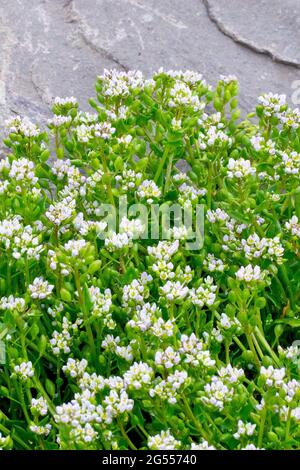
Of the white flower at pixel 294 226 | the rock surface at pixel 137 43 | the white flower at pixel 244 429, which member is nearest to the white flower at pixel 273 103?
the white flower at pixel 294 226

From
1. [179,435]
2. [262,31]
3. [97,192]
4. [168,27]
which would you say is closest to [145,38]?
[168,27]

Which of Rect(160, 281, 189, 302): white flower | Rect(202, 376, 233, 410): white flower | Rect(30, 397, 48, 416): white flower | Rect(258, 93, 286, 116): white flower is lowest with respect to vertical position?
Rect(30, 397, 48, 416): white flower

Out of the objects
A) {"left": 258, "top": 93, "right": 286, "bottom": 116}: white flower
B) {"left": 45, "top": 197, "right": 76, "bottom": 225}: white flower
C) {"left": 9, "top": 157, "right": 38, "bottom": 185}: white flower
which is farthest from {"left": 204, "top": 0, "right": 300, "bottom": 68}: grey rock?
{"left": 45, "top": 197, "right": 76, "bottom": 225}: white flower

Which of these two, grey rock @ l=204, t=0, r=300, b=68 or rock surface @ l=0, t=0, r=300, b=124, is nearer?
rock surface @ l=0, t=0, r=300, b=124

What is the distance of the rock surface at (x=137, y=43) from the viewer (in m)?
3.98

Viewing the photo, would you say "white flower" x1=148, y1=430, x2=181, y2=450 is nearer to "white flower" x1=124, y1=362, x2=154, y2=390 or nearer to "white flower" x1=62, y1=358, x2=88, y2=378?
"white flower" x1=124, y1=362, x2=154, y2=390

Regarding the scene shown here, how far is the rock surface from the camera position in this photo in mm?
3977

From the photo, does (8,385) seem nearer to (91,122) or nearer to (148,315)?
(148,315)

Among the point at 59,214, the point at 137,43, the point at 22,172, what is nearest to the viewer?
the point at 59,214

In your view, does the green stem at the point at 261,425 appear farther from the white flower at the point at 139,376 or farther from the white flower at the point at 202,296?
the white flower at the point at 202,296

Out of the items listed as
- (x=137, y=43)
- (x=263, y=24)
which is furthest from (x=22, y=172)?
(x=263, y=24)

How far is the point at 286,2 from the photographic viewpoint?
428 cm

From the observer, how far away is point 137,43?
4.11m

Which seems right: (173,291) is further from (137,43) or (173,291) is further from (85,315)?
(137,43)
